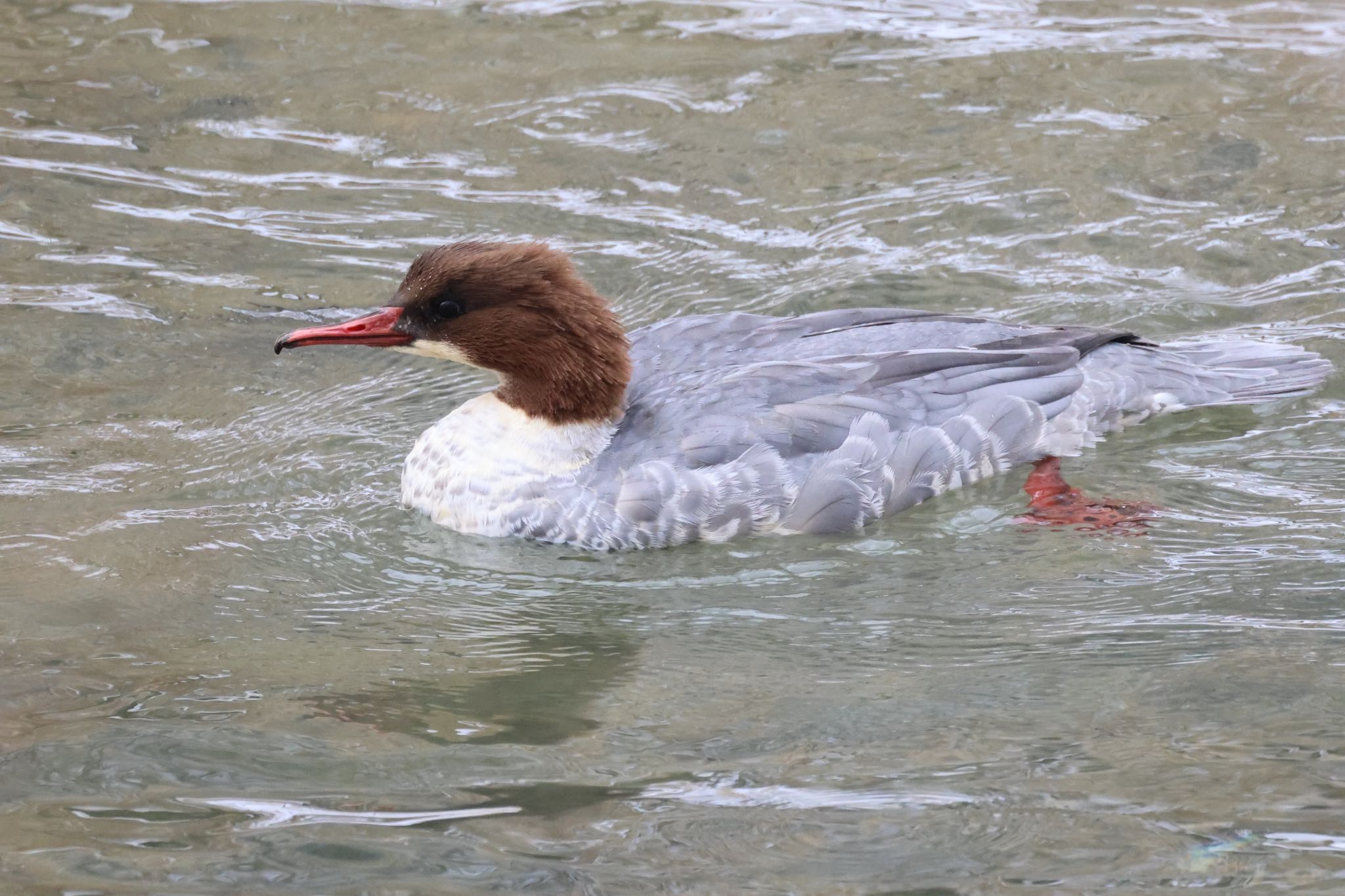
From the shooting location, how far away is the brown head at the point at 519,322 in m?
5.72

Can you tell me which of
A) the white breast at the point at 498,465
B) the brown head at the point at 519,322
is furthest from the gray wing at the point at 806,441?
the brown head at the point at 519,322

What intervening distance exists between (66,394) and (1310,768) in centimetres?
493

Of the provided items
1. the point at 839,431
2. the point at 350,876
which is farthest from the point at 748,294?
the point at 350,876

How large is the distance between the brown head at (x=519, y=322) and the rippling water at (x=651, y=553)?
0.62 m

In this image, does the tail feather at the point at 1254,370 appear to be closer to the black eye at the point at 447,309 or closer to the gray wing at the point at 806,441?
the gray wing at the point at 806,441

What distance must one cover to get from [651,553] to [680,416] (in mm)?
498

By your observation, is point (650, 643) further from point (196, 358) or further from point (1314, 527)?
point (196, 358)

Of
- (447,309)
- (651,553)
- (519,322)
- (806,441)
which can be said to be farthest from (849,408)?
(447,309)

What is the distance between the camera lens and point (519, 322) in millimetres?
5758

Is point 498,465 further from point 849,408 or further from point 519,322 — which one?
point 849,408

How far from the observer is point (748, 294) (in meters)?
7.47

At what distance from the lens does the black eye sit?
5742mm

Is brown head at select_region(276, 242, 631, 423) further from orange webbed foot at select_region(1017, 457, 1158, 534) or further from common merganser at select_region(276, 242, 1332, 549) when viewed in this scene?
orange webbed foot at select_region(1017, 457, 1158, 534)

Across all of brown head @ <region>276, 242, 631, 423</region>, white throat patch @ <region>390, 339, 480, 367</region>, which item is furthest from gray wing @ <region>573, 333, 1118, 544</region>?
white throat patch @ <region>390, 339, 480, 367</region>
